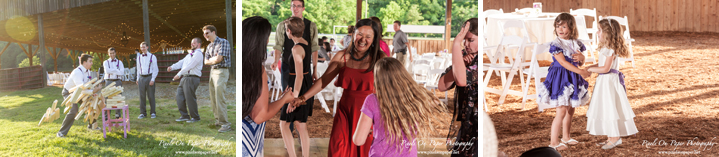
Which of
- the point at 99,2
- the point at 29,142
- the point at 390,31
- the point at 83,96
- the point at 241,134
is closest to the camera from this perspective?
the point at 241,134

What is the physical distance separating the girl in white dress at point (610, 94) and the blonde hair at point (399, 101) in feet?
5.81

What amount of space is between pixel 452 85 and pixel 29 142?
4.94 meters

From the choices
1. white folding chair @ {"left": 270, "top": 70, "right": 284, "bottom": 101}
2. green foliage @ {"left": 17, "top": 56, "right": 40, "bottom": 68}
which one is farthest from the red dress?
green foliage @ {"left": 17, "top": 56, "right": 40, "bottom": 68}

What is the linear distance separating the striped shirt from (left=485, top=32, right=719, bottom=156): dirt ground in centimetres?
278

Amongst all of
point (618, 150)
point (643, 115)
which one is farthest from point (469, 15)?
point (643, 115)

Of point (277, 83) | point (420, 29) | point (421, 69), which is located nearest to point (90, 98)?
point (277, 83)

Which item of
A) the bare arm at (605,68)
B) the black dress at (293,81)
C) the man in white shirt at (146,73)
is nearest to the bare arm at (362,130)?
the black dress at (293,81)

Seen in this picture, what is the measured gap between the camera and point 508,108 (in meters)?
5.16

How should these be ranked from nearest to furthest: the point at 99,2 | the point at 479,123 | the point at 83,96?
1. the point at 479,123
2. the point at 83,96
3. the point at 99,2

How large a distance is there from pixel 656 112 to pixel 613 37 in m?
2.46

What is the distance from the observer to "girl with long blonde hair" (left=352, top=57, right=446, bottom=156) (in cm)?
184

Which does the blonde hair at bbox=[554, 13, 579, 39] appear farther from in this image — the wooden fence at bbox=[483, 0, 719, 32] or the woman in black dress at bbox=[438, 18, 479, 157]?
the wooden fence at bbox=[483, 0, 719, 32]

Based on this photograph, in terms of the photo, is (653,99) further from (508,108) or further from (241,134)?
(241,134)

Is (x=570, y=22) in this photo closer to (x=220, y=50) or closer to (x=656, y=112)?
(x=656, y=112)
